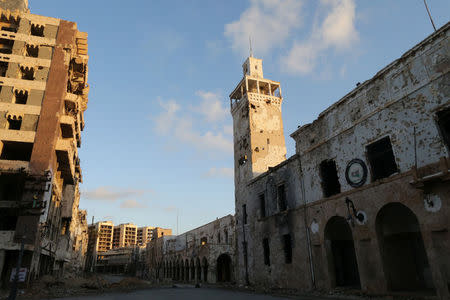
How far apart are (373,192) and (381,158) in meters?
1.80

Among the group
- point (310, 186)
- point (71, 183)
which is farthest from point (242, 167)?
point (71, 183)

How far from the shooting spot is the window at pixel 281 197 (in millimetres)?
22547

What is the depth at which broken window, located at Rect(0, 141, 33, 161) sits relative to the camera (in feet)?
77.1

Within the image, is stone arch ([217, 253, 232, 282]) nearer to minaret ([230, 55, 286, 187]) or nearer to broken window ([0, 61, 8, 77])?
minaret ([230, 55, 286, 187])

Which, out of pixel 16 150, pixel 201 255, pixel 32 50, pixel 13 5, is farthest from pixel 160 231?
pixel 13 5

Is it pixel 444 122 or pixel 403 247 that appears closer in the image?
pixel 444 122

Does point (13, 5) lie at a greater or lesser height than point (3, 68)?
greater

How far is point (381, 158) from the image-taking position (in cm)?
1502

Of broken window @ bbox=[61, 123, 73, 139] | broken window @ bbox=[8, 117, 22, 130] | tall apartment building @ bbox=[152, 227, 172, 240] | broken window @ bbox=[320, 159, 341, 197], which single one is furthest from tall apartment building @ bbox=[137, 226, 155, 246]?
broken window @ bbox=[320, 159, 341, 197]

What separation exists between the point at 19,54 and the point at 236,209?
80.5ft

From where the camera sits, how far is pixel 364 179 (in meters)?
15.3

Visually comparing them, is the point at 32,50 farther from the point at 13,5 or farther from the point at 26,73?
the point at 13,5

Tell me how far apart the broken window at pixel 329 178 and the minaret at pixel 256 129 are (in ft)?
40.4

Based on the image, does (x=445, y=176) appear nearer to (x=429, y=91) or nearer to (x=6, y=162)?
(x=429, y=91)
